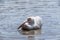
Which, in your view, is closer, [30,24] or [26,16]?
[30,24]

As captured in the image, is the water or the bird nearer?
the water

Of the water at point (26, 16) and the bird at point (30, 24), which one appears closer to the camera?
the water at point (26, 16)

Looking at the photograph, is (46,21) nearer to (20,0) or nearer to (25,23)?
(25,23)

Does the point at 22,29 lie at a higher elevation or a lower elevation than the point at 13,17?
lower

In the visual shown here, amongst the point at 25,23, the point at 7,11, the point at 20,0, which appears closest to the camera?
the point at 25,23

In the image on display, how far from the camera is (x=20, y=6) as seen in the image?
15711mm

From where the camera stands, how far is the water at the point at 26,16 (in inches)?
399

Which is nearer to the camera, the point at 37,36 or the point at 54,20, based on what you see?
the point at 37,36

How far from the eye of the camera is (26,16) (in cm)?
1290

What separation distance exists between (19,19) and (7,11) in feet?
6.54

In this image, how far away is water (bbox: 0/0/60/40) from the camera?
10141 millimetres

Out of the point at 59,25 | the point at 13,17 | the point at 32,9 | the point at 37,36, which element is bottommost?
the point at 37,36

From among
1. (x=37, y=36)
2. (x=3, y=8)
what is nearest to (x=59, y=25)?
(x=37, y=36)

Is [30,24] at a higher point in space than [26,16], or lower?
lower
